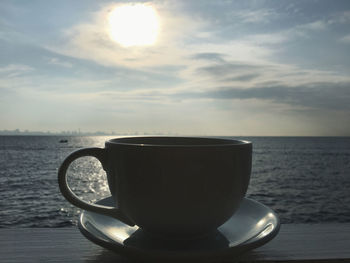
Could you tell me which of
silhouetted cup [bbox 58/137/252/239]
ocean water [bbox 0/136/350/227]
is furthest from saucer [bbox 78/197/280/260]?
ocean water [bbox 0/136/350/227]

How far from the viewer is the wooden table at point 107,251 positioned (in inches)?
28.0

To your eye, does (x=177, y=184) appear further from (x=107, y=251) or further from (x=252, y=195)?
(x=252, y=195)

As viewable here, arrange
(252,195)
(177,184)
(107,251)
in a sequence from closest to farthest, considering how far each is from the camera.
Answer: (177,184)
(107,251)
(252,195)

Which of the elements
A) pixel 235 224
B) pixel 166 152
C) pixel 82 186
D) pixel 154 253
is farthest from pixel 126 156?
pixel 82 186

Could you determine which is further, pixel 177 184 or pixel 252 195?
pixel 252 195

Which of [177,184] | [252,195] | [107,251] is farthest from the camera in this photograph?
[252,195]

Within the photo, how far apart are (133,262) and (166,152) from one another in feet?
0.86

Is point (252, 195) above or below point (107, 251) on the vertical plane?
below

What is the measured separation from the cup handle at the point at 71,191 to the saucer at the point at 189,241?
1.6 inches

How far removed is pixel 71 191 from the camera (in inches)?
30.5

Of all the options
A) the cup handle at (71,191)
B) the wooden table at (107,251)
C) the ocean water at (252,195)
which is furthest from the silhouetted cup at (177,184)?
the ocean water at (252,195)

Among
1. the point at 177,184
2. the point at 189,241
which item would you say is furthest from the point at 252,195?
the point at 177,184

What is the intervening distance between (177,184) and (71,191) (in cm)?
30

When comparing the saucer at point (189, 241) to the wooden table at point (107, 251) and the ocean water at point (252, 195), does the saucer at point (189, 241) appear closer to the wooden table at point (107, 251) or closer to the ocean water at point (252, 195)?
the wooden table at point (107, 251)
